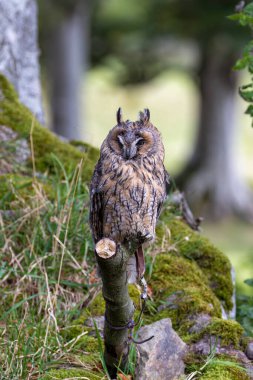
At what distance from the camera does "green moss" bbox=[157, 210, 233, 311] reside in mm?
4688

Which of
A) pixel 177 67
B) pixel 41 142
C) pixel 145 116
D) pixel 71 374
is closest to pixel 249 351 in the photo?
pixel 71 374

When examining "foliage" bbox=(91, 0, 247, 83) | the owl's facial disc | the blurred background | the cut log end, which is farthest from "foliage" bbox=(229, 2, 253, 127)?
the blurred background

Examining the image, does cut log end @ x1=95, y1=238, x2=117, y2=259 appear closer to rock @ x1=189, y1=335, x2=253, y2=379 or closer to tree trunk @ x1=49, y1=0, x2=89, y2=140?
rock @ x1=189, y1=335, x2=253, y2=379

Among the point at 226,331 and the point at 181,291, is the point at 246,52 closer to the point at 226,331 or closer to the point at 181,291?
the point at 181,291

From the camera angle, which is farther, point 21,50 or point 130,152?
point 21,50

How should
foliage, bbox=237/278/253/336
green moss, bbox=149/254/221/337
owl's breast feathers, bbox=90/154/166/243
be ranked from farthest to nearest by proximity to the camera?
foliage, bbox=237/278/253/336 < green moss, bbox=149/254/221/337 < owl's breast feathers, bbox=90/154/166/243

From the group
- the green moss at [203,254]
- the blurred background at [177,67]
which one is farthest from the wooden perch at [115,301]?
the blurred background at [177,67]

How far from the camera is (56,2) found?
47.0ft

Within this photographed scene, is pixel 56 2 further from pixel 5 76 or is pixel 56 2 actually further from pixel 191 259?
pixel 191 259

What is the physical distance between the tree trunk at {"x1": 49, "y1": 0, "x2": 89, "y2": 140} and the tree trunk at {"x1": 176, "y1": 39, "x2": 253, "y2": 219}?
9.70 ft

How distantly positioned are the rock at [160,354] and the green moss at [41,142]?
5.92 feet

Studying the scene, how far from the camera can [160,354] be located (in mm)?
3547

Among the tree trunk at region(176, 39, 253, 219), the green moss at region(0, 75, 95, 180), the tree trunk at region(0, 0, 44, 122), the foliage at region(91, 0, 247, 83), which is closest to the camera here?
the green moss at region(0, 75, 95, 180)

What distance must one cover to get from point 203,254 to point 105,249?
1934mm
